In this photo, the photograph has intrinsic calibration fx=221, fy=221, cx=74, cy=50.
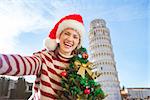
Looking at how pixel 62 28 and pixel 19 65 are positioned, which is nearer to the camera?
pixel 19 65

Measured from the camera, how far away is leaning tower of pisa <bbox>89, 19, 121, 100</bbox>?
20547 millimetres

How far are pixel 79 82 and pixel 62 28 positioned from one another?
1.22 feet

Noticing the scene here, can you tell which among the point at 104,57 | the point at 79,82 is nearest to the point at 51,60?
the point at 79,82

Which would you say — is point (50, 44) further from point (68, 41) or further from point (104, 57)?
point (104, 57)

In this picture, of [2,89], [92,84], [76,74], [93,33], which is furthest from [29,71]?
[93,33]

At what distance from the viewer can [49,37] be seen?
4.75 feet

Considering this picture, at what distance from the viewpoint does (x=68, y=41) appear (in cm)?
140

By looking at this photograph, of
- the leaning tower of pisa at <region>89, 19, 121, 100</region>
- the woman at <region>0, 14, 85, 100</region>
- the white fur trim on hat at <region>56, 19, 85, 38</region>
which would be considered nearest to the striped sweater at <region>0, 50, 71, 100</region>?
the woman at <region>0, 14, 85, 100</region>

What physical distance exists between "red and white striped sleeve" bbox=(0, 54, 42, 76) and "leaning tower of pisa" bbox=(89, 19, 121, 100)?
18.9m

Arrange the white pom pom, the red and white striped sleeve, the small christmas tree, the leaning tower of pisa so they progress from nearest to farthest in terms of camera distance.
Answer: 1. the red and white striped sleeve
2. the small christmas tree
3. the white pom pom
4. the leaning tower of pisa

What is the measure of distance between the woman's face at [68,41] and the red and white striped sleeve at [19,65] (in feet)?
0.62

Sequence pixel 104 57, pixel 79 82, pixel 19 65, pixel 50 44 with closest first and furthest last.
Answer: pixel 19 65 → pixel 79 82 → pixel 50 44 → pixel 104 57

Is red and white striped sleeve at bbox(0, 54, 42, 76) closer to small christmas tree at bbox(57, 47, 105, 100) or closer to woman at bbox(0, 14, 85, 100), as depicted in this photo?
woman at bbox(0, 14, 85, 100)

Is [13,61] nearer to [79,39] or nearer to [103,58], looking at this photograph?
[79,39]
